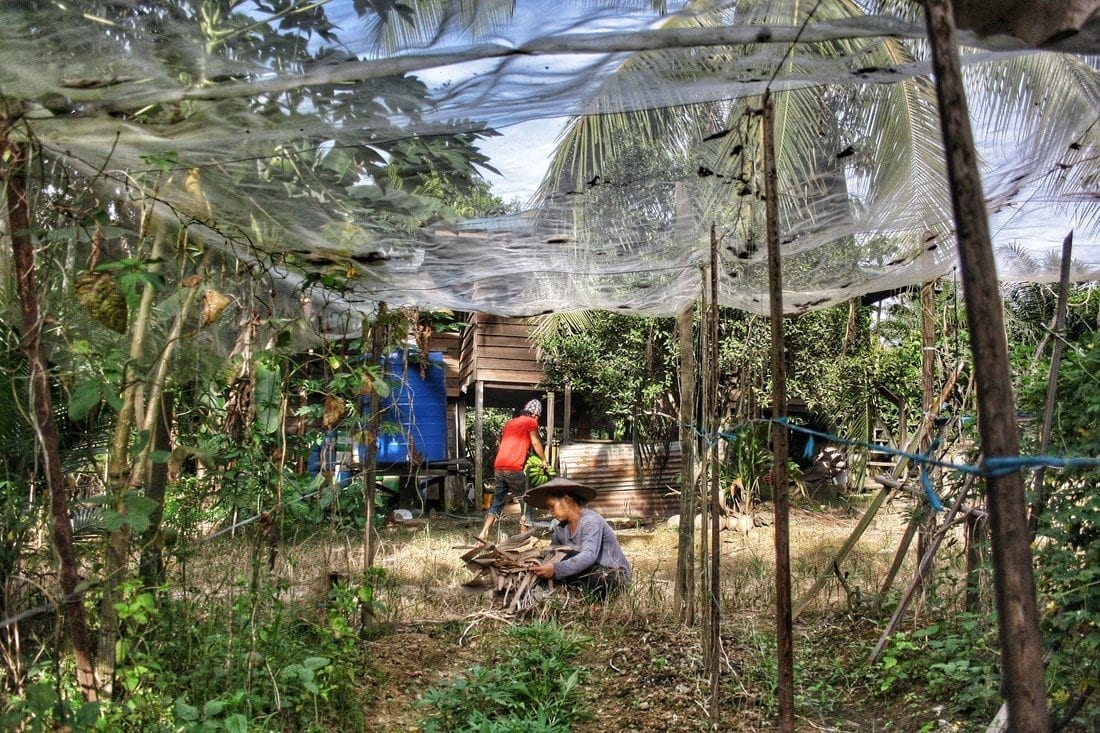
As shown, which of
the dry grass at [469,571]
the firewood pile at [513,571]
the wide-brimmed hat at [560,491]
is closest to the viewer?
the dry grass at [469,571]

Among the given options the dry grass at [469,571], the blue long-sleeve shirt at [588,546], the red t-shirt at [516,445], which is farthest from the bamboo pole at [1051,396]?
the red t-shirt at [516,445]

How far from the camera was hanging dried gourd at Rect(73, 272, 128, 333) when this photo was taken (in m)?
3.02

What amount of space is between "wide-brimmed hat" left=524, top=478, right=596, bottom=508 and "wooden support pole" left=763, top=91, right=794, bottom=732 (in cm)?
372

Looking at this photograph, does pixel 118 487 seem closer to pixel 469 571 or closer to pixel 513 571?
pixel 513 571

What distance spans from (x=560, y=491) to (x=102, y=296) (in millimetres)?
4137

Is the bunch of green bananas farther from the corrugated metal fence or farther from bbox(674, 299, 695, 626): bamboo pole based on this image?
bbox(674, 299, 695, 626): bamboo pole

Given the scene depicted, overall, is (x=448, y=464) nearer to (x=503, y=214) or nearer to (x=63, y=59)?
(x=503, y=214)

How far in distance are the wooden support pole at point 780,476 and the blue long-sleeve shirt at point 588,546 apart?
3.44m

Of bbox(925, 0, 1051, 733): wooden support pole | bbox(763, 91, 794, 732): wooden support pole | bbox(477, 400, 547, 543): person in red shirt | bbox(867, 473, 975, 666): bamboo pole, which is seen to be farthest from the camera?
bbox(477, 400, 547, 543): person in red shirt

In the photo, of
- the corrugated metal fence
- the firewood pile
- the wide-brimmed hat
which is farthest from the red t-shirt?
the firewood pile

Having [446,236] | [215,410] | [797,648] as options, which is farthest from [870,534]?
[215,410]

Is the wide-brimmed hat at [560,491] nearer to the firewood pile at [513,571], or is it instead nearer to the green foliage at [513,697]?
the firewood pile at [513,571]

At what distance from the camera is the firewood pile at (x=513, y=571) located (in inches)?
241

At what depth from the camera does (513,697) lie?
431 centimetres
